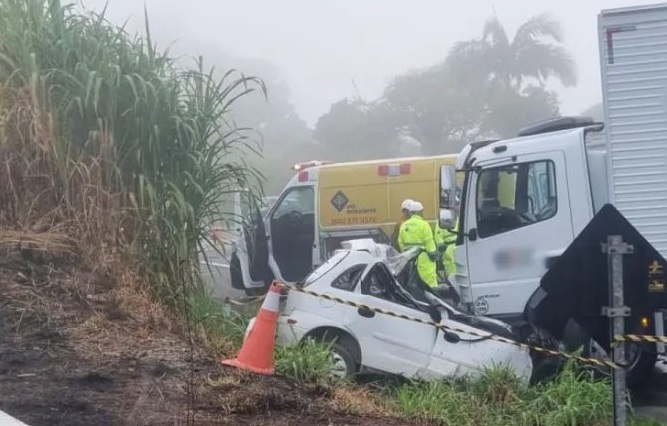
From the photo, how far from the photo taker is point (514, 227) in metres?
9.71

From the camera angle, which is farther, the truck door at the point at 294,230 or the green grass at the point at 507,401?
the truck door at the point at 294,230

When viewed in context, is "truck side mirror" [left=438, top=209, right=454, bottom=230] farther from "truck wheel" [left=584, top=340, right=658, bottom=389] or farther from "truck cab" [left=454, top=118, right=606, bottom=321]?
"truck wheel" [left=584, top=340, right=658, bottom=389]

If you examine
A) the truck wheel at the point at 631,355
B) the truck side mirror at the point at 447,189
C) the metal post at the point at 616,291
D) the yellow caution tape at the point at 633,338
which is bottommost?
the truck wheel at the point at 631,355

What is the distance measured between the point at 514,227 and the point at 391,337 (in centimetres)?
221

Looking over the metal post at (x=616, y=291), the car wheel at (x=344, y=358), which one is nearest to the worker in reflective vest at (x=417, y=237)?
the car wheel at (x=344, y=358)

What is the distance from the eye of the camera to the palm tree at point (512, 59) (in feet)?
67.7

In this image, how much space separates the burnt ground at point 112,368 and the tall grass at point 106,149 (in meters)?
0.38

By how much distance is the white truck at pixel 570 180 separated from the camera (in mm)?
8367

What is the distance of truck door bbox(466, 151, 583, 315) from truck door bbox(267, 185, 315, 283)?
553cm

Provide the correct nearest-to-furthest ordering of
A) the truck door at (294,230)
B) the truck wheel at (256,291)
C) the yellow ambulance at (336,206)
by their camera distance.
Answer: the truck wheel at (256,291) → the yellow ambulance at (336,206) → the truck door at (294,230)

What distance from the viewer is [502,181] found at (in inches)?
388

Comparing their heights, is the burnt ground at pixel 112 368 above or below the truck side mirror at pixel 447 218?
below

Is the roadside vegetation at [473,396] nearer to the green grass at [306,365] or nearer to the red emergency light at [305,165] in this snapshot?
the green grass at [306,365]

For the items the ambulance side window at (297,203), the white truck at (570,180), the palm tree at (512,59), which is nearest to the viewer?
the white truck at (570,180)
